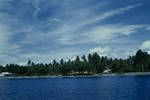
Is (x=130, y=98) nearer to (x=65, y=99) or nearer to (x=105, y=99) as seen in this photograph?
(x=105, y=99)

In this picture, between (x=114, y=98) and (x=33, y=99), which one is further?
(x=33, y=99)

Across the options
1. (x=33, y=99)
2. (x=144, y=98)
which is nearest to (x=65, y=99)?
(x=33, y=99)

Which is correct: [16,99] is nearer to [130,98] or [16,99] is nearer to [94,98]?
[94,98]

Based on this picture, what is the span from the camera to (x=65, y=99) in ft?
296

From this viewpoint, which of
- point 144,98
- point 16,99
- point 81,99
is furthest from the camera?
point 16,99

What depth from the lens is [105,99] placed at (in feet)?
275

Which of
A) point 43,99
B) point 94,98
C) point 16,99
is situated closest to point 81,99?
point 94,98

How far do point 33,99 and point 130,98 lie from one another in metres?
26.8

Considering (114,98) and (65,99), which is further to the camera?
(65,99)

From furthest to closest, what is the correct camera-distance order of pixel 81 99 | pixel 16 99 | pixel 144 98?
pixel 16 99
pixel 81 99
pixel 144 98

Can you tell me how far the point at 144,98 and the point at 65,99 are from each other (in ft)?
71.5

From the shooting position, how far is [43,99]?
9156 centimetres

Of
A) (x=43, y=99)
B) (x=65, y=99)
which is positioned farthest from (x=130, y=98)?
(x=43, y=99)

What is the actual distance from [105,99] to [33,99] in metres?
20.9
